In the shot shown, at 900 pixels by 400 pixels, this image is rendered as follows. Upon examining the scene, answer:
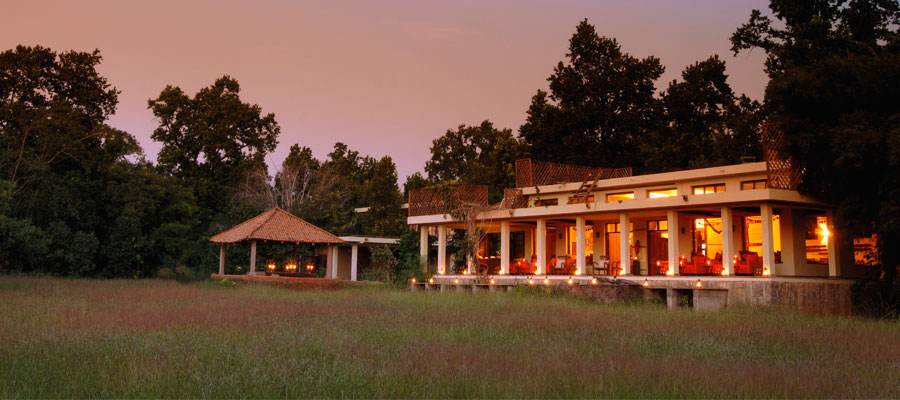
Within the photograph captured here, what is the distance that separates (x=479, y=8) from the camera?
32156 mm

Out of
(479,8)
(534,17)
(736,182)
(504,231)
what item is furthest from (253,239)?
(736,182)

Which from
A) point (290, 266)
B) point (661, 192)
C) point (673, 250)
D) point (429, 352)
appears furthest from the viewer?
point (290, 266)

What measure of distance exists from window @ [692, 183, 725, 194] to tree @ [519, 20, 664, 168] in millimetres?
14909

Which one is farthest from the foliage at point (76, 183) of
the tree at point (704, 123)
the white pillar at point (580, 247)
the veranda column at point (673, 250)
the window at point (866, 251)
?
the window at point (866, 251)

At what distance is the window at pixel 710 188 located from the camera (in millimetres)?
25672

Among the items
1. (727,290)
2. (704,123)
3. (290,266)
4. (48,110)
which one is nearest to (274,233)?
(290,266)

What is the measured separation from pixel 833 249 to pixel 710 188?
4.43 m

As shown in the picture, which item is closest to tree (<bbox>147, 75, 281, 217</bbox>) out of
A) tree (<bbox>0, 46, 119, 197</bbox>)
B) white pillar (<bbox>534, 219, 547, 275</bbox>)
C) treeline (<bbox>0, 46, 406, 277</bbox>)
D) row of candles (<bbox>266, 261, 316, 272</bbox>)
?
treeline (<bbox>0, 46, 406, 277</bbox>)

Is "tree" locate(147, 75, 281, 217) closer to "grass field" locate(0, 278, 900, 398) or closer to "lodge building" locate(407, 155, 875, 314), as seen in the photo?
"lodge building" locate(407, 155, 875, 314)

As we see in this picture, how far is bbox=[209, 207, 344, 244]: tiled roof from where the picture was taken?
30.5 meters

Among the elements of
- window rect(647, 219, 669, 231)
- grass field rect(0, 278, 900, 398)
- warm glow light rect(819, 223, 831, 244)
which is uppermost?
window rect(647, 219, 669, 231)

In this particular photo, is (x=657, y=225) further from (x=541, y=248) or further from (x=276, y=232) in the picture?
(x=276, y=232)

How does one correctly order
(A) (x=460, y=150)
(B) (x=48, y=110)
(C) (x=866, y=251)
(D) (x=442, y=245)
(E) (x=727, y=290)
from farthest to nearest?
Result: 1. (A) (x=460, y=150)
2. (B) (x=48, y=110)
3. (D) (x=442, y=245)
4. (C) (x=866, y=251)
5. (E) (x=727, y=290)

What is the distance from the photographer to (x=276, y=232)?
30.9 meters
